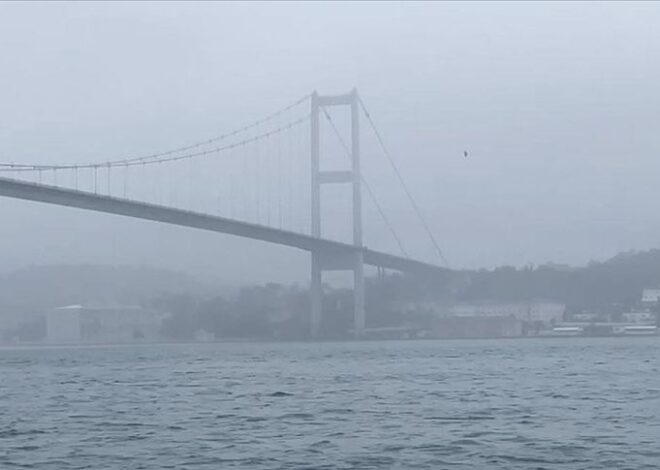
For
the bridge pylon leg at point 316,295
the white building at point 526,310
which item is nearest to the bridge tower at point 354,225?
the bridge pylon leg at point 316,295

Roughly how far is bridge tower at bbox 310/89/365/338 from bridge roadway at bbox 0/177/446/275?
7 centimetres

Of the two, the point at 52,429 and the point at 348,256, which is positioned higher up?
the point at 348,256

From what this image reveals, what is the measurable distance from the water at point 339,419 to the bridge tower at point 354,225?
16006 millimetres

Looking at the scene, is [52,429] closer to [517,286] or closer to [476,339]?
[476,339]

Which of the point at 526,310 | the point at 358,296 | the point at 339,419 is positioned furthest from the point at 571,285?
the point at 339,419

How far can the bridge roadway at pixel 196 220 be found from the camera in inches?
1256

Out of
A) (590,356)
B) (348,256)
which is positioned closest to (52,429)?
(590,356)

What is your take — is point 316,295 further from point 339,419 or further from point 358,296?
point 339,419

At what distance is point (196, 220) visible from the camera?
36.3 m

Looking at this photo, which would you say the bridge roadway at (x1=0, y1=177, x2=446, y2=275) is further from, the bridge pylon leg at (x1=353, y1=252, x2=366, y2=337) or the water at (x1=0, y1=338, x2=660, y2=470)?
the water at (x1=0, y1=338, x2=660, y2=470)

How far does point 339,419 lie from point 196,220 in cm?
2286

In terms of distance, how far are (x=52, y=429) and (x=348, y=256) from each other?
91.2 feet

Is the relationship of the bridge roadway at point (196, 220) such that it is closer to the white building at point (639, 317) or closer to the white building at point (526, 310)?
the white building at point (526, 310)

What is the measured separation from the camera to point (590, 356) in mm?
31203
